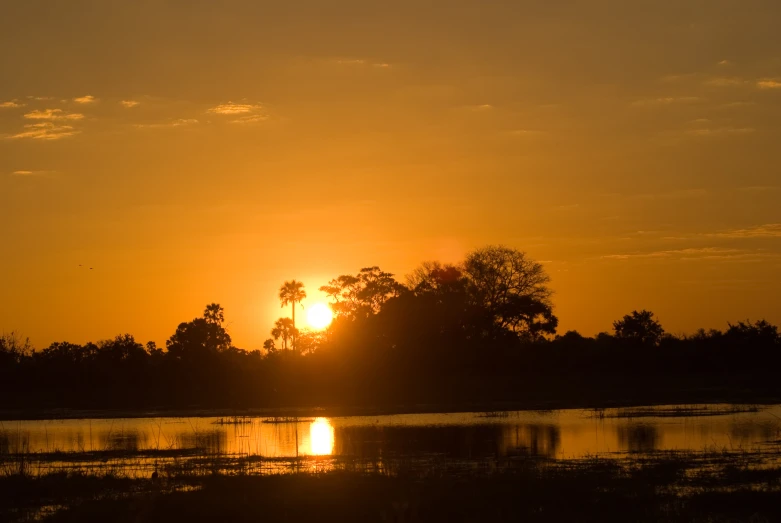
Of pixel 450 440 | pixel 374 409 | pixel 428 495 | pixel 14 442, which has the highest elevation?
pixel 428 495

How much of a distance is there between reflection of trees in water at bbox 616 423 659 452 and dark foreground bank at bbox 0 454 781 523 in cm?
651

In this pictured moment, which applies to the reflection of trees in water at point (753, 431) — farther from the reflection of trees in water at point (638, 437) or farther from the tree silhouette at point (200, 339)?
the tree silhouette at point (200, 339)

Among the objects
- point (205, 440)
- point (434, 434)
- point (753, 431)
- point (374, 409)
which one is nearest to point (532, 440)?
point (434, 434)

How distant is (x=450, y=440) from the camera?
37969 mm

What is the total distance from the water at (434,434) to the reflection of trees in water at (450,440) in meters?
0.04

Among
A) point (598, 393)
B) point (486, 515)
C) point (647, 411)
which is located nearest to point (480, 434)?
point (647, 411)

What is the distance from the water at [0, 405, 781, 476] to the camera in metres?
33.4

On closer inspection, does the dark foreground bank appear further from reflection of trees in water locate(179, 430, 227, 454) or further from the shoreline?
the shoreline

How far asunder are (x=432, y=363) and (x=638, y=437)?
176 ft

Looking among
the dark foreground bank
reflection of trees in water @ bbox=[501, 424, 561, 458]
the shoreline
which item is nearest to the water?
reflection of trees in water @ bbox=[501, 424, 561, 458]

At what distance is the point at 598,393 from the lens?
78875 mm

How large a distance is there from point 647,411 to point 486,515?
1503 inches

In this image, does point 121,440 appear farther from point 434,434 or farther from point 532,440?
point 532,440

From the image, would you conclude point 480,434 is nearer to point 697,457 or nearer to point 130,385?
point 697,457
